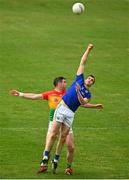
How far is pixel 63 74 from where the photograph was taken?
32781mm

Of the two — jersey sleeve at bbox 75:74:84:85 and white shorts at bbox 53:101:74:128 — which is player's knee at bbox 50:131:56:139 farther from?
jersey sleeve at bbox 75:74:84:85

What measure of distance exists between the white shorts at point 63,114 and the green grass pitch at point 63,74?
1.39m

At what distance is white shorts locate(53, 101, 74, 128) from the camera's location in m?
17.8

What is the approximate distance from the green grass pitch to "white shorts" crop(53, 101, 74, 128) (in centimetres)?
139

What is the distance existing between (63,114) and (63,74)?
593 inches

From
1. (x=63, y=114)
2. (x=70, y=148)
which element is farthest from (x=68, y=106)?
(x=70, y=148)

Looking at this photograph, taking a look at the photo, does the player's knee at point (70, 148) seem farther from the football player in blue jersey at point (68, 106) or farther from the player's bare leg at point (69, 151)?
the football player in blue jersey at point (68, 106)

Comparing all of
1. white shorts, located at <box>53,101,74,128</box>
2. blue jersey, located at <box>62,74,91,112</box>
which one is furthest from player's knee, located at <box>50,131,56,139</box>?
blue jersey, located at <box>62,74,91,112</box>

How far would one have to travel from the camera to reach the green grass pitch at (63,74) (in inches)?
782

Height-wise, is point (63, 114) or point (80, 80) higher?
point (80, 80)

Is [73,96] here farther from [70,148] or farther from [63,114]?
[70,148]

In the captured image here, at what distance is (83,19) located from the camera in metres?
46.5

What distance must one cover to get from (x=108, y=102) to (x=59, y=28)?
16.2 m

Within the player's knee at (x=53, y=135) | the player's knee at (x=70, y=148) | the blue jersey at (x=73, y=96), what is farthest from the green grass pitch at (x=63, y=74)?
the blue jersey at (x=73, y=96)
